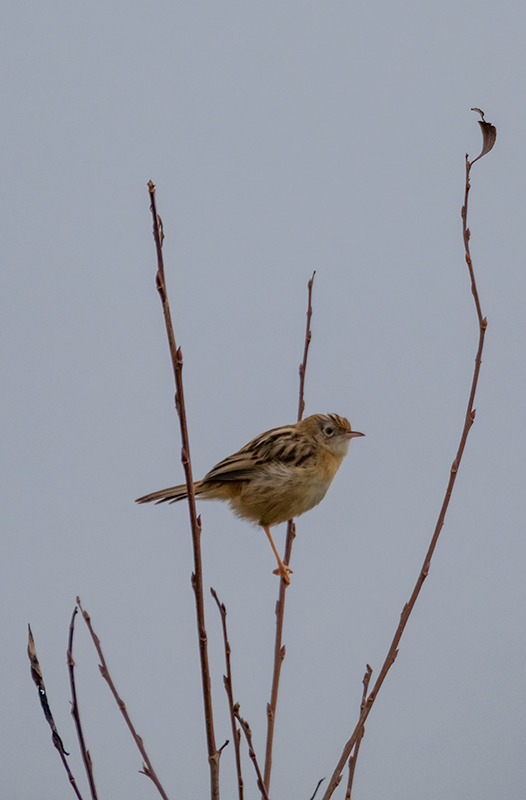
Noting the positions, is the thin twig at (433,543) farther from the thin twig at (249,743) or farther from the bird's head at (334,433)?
the bird's head at (334,433)

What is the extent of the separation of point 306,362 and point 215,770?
119 centimetres

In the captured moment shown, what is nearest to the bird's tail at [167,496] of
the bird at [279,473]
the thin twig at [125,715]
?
the bird at [279,473]

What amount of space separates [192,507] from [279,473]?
1.60 m

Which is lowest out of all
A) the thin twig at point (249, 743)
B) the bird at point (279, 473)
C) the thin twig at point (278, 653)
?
the thin twig at point (249, 743)

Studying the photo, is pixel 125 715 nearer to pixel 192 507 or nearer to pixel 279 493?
pixel 192 507

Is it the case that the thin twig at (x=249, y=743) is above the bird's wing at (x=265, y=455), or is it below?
below

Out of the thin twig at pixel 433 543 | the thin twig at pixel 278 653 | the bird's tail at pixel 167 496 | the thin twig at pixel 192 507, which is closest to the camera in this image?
the thin twig at pixel 192 507

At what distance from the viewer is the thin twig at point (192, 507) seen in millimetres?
1351

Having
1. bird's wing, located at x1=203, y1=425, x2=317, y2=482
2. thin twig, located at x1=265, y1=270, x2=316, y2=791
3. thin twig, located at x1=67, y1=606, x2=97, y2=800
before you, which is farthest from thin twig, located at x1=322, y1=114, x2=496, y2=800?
bird's wing, located at x1=203, y1=425, x2=317, y2=482

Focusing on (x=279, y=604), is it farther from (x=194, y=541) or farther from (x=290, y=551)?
(x=194, y=541)

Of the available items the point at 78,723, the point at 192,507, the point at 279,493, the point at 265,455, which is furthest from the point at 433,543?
the point at 265,455

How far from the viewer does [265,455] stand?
10.1 ft

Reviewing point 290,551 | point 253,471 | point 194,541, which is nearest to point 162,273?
point 194,541

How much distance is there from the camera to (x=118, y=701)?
173cm
